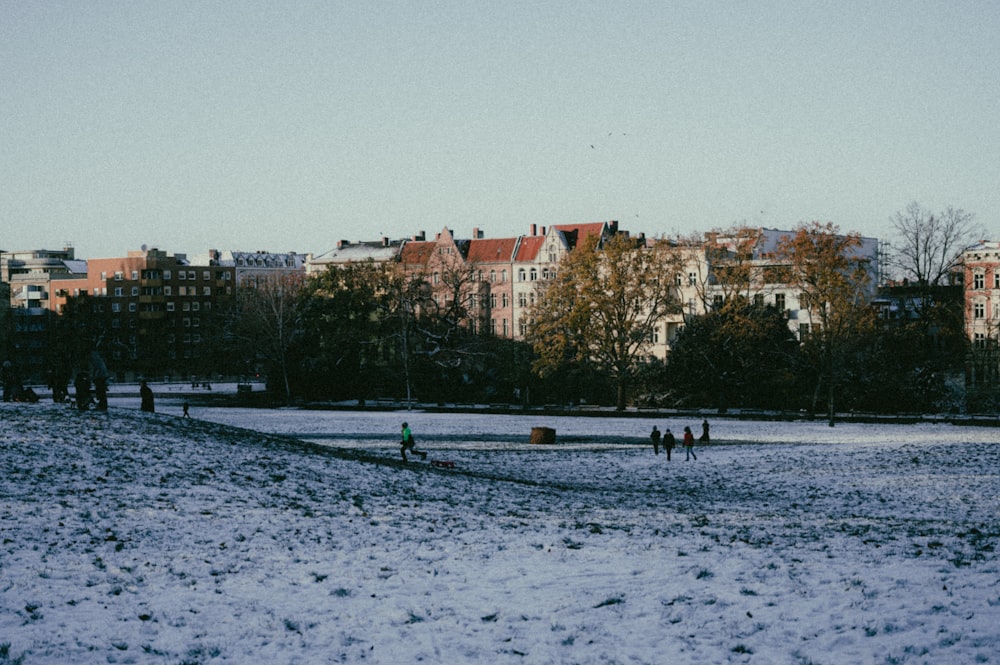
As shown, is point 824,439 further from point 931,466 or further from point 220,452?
point 220,452

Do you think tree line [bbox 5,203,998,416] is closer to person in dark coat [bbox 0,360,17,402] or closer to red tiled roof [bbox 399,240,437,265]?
red tiled roof [bbox 399,240,437,265]

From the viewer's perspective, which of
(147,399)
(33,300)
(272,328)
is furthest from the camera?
(33,300)

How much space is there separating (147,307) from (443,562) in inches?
6671

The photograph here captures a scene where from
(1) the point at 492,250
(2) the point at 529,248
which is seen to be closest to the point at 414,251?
(1) the point at 492,250

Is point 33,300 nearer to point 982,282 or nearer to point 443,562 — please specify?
point 982,282

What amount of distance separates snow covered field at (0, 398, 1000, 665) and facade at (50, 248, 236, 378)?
144431 millimetres

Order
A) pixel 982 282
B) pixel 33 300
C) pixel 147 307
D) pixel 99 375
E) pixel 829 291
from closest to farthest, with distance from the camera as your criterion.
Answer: pixel 99 375
pixel 829 291
pixel 982 282
pixel 147 307
pixel 33 300

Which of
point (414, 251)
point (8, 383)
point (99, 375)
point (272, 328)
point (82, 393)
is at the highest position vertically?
point (414, 251)

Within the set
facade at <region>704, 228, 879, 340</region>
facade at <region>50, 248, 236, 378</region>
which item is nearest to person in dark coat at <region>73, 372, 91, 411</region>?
facade at <region>704, 228, 879, 340</region>

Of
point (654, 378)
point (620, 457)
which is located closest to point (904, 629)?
point (620, 457)

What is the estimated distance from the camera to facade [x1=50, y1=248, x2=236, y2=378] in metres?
177

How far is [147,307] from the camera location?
180 meters

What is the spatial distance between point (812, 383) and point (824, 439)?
25296 mm

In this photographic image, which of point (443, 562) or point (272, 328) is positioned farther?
point (272, 328)
